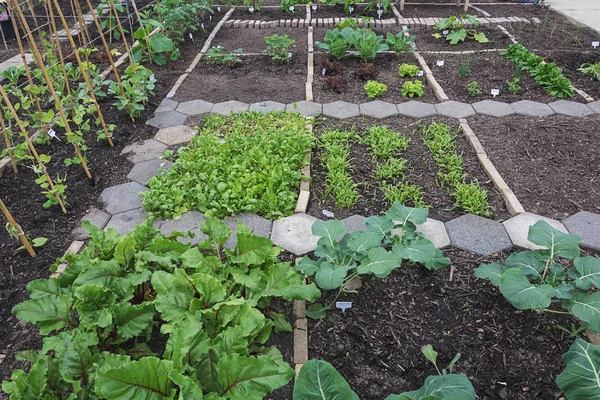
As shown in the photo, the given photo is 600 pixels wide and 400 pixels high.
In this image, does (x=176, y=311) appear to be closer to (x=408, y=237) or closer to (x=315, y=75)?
(x=408, y=237)

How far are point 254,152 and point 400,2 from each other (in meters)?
5.86

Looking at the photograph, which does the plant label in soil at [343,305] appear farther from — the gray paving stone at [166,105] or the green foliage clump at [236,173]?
the gray paving stone at [166,105]

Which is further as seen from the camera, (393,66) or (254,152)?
(393,66)

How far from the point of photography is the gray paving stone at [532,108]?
180 inches

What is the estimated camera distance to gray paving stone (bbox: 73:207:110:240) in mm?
3088

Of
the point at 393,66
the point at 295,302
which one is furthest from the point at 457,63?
the point at 295,302

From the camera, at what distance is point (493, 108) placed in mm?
4691

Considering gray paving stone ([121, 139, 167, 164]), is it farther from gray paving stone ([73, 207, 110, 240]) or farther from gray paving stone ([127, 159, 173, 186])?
gray paving stone ([73, 207, 110, 240])

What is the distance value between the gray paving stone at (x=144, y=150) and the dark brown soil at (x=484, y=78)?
10.4 ft

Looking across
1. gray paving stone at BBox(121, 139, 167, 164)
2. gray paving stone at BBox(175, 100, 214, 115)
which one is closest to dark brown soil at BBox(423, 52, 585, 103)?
gray paving stone at BBox(175, 100, 214, 115)

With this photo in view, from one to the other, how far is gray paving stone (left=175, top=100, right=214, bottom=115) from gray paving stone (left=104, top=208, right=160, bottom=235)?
173 cm

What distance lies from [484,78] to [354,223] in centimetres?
332

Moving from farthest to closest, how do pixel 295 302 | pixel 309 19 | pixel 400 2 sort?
pixel 400 2 < pixel 309 19 < pixel 295 302

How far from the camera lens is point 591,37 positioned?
21.9 feet
